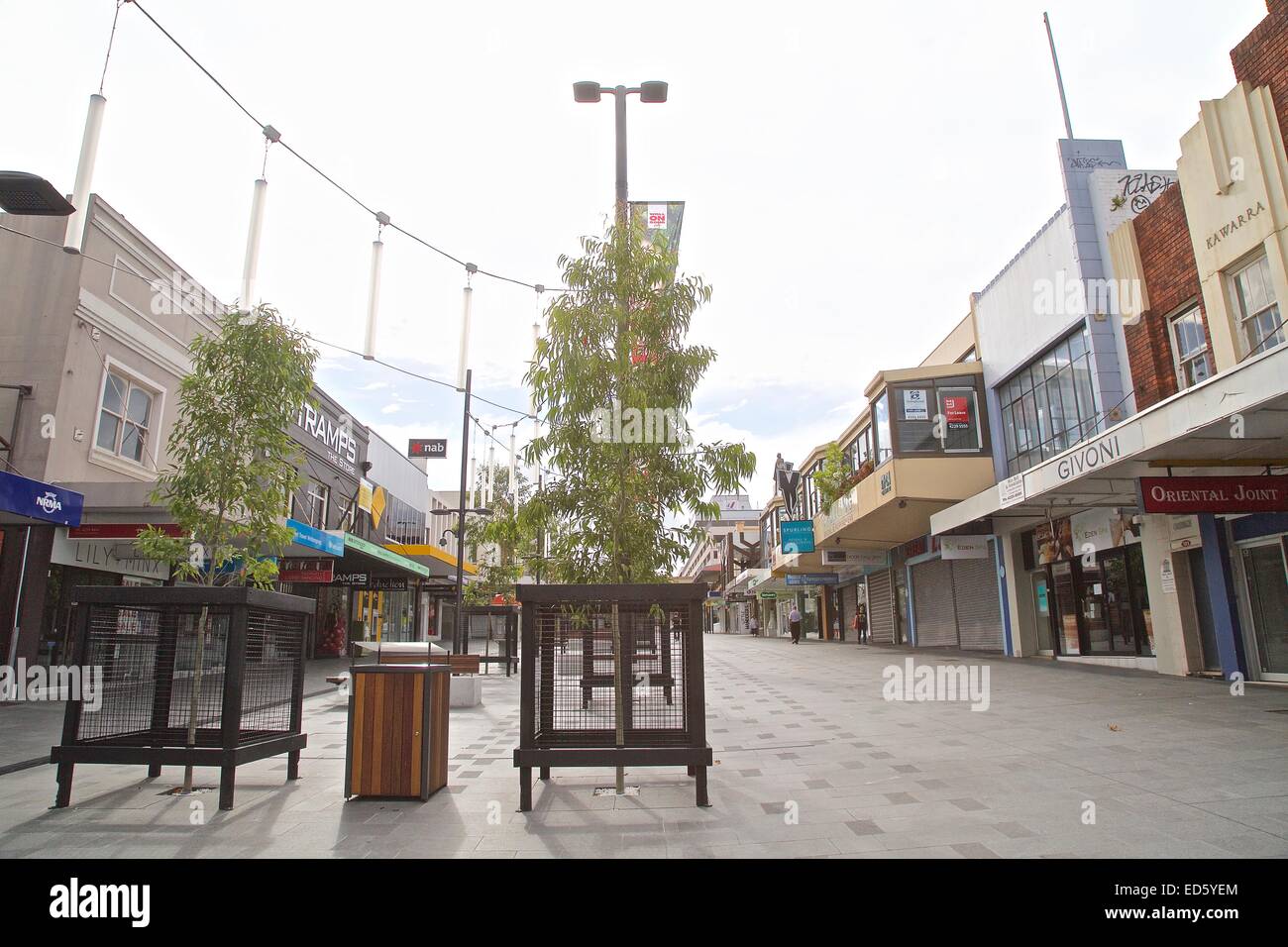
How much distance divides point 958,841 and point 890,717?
5668mm

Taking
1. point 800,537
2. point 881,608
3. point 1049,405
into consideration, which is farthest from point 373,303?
point 881,608

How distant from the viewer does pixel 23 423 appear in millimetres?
12469

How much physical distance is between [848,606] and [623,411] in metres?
34.1

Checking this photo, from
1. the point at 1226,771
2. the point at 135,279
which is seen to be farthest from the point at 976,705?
the point at 135,279

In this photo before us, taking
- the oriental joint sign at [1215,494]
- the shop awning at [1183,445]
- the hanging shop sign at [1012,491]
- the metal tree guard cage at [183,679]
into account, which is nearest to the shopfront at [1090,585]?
the shop awning at [1183,445]

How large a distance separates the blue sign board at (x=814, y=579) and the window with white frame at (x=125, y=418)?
96.2ft

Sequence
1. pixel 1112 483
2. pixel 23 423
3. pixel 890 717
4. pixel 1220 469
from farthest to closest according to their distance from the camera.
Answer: pixel 1112 483 < pixel 23 423 < pixel 1220 469 < pixel 890 717

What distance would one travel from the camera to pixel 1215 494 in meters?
10.6

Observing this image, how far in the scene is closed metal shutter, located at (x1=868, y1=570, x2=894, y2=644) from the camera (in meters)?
30.8

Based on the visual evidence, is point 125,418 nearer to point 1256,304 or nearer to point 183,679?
point 183,679

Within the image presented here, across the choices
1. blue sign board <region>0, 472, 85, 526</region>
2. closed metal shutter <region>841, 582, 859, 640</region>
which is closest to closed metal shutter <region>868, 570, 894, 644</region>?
closed metal shutter <region>841, 582, 859, 640</region>

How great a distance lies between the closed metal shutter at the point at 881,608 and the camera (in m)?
30.8

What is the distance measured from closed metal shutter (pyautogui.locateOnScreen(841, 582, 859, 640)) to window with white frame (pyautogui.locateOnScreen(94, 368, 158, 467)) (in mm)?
30289
